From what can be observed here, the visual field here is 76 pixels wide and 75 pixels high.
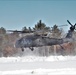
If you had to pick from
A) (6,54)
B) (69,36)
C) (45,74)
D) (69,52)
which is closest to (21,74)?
(45,74)

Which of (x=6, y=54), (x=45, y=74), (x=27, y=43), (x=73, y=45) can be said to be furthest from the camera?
(x=73, y=45)

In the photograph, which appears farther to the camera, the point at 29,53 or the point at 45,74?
the point at 29,53

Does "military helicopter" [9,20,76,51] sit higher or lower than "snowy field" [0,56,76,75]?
higher

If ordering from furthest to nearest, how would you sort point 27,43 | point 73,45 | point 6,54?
point 73,45 → point 6,54 → point 27,43

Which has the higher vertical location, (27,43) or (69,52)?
(27,43)

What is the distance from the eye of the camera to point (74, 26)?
73.6ft

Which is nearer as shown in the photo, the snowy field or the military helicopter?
the snowy field

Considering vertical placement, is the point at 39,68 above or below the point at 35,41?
below

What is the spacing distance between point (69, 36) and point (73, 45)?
123ft

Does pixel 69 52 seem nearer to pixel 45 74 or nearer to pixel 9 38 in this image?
pixel 9 38

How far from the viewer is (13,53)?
5694cm

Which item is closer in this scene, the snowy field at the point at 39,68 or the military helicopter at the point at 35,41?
the snowy field at the point at 39,68

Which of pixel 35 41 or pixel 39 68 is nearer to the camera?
pixel 39 68

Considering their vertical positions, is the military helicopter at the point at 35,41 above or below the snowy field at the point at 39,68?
above
